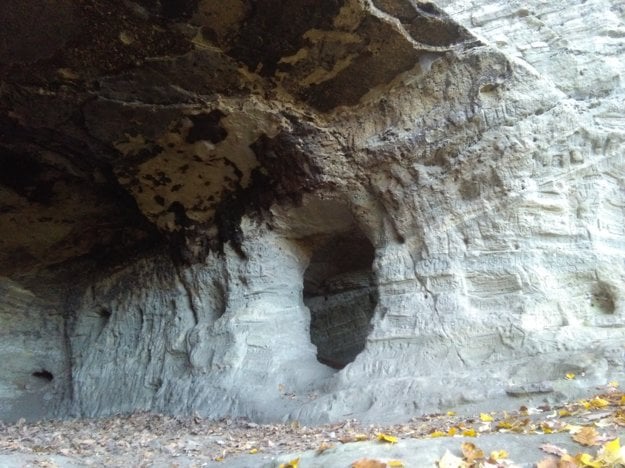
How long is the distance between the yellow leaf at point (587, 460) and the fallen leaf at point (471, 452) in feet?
1.39

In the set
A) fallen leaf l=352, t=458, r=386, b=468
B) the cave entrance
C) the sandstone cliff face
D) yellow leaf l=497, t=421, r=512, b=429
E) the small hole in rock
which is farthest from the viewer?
the small hole in rock

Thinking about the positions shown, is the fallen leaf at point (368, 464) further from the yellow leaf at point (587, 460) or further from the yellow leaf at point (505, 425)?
the yellow leaf at point (505, 425)

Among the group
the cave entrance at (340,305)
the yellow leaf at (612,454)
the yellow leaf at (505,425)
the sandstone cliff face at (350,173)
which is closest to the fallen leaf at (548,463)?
the yellow leaf at (612,454)

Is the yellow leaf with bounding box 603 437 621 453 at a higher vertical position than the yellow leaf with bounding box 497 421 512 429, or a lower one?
higher

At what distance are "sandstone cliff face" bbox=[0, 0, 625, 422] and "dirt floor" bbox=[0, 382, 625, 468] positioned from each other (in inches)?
19.7

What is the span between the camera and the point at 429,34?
5.88m

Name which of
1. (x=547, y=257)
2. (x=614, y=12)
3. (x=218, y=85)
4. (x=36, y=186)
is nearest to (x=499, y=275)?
(x=547, y=257)

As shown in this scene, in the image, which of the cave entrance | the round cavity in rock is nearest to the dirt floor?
the round cavity in rock

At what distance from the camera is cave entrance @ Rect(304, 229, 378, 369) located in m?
9.38

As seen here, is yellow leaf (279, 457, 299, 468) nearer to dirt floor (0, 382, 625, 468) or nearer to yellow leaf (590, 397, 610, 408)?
dirt floor (0, 382, 625, 468)

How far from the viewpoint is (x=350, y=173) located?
676 cm

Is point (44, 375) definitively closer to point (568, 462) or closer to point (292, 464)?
point (292, 464)

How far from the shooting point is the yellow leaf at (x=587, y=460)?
255cm

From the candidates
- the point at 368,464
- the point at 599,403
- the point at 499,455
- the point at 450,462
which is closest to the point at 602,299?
the point at 599,403
